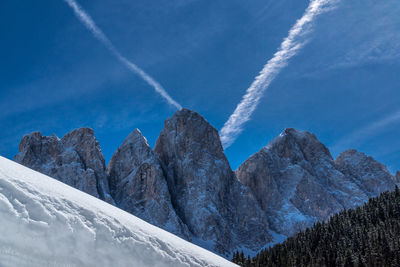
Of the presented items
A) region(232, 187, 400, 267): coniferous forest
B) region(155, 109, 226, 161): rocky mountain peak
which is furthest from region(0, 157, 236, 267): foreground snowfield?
region(155, 109, 226, 161): rocky mountain peak

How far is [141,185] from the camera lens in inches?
6560

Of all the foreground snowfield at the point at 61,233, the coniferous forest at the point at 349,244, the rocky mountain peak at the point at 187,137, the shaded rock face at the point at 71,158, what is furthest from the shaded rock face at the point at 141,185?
the foreground snowfield at the point at 61,233

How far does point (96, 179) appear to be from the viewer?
15800 centimetres

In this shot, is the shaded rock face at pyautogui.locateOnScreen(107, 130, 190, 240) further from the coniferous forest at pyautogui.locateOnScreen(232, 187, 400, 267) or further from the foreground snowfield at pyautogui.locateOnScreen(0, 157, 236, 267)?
the foreground snowfield at pyautogui.locateOnScreen(0, 157, 236, 267)

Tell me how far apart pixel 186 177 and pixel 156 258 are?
170 meters

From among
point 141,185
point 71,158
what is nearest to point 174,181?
point 141,185

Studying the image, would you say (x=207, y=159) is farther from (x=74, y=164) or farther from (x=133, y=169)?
(x=74, y=164)

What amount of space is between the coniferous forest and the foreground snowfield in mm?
68508

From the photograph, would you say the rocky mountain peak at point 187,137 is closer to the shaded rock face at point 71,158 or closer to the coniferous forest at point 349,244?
the shaded rock face at point 71,158

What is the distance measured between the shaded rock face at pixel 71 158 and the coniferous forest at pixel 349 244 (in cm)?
8283

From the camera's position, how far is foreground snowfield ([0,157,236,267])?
332 inches

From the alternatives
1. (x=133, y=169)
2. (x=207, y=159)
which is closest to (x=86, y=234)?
(x=133, y=169)

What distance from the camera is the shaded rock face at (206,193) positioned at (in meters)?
166

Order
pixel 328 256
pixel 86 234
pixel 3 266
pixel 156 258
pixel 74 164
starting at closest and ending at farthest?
1. pixel 3 266
2. pixel 86 234
3. pixel 156 258
4. pixel 328 256
5. pixel 74 164
